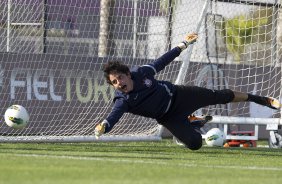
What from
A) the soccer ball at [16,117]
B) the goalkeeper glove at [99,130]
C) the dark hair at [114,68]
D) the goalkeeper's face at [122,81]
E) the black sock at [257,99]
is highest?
the dark hair at [114,68]

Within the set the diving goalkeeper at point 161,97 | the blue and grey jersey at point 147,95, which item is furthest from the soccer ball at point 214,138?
the blue and grey jersey at point 147,95

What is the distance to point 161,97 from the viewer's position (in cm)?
1070

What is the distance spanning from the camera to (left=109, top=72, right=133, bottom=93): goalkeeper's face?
1016 centimetres

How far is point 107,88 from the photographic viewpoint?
1597 cm

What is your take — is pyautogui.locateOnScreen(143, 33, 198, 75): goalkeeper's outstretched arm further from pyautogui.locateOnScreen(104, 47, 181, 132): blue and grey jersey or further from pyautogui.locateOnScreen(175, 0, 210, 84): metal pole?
pyautogui.locateOnScreen(175, 0, 210, 84): metal pole

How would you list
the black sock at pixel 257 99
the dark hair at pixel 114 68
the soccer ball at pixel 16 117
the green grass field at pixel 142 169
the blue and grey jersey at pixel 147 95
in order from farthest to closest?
the soccer ball at pixel 16 117
the black sock at pixel 257 99
the blue and grey jersey at pixel 147 95
the dark hair at pixel 114 68
the green grass field at pixel 142 169

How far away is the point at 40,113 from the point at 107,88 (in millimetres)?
1318

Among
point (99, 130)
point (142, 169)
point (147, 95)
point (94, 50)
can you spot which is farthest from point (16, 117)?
point (94, 50)

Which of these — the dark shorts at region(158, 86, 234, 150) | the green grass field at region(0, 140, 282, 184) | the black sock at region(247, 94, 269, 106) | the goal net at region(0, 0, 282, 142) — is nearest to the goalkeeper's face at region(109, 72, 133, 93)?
the green grass field at region(0, 140, 282, 184)

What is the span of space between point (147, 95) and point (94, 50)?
5.95 m

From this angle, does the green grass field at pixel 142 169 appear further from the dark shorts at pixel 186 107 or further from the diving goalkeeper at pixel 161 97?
the diving goalkeeper at pixel 161 97

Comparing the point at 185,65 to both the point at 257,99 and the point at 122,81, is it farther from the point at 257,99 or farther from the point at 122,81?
the point at 122,81

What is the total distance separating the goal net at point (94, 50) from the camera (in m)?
14.9

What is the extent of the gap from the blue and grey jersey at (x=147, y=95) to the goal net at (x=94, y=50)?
128 inches
